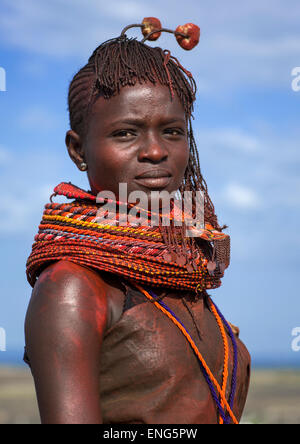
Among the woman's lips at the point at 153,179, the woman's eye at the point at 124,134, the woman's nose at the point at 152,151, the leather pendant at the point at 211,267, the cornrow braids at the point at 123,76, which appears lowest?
the leather pendant at the point at 211,267

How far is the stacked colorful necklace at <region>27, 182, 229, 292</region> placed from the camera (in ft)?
9.70

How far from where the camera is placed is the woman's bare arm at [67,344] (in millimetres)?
2633

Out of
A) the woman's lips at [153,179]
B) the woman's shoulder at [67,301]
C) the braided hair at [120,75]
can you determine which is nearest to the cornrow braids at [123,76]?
the braided hair at [120,75]

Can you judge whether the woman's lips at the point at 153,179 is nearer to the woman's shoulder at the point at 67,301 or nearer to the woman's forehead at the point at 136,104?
the woman's forehead at the point at 136,104

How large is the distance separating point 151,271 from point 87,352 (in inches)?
19.8

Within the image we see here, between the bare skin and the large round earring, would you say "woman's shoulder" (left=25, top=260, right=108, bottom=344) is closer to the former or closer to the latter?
the bare skin

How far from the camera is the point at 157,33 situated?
3.54m

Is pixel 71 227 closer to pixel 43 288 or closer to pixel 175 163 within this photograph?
pixel 43 288

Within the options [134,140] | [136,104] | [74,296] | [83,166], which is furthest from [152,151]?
[74,296]

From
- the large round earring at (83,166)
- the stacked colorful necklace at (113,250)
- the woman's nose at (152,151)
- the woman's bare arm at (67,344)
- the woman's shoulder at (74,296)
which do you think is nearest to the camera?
the woman's bare arm at (67,344)

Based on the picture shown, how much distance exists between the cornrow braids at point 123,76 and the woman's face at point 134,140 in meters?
0.05

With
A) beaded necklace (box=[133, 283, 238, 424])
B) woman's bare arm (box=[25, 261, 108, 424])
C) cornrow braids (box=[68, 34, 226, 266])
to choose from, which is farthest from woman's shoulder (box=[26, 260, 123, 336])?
cornrow braids (box=[68, 34, 226, 266])

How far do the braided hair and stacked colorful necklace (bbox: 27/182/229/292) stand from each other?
465 mm

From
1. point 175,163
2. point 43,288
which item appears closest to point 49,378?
point 43,288
